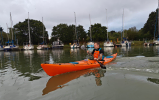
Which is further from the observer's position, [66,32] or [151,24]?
[66,32]

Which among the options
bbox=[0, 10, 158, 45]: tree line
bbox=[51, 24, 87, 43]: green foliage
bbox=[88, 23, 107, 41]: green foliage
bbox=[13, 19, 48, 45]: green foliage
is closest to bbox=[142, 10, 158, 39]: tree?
bbox=[0, 10, 158, 45]: tree line

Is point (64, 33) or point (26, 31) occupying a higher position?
point (26, 31)

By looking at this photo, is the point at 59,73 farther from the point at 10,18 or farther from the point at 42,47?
the point at 10,18

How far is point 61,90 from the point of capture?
3.65 m

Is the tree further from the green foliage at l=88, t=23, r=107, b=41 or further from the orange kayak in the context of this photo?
the orange kayak

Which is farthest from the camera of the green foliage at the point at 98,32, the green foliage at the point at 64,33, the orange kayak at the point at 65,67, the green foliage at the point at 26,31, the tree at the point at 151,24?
the green foliage at the point at 64,33

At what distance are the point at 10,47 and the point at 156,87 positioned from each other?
34.1m

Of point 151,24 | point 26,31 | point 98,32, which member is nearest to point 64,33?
point 98,32

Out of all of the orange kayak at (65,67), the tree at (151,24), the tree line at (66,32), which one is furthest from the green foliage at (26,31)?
the tree at (151,24)

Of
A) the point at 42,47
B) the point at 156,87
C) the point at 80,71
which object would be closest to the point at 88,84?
the point at 80,71

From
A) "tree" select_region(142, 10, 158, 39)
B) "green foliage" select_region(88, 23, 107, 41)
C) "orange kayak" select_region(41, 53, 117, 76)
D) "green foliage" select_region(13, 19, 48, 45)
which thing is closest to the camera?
"orange kayak" select_region(41, 53, 117, 76)

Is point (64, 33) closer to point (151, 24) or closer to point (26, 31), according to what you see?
point (26, 31)

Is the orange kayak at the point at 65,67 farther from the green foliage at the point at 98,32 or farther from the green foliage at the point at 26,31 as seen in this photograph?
the green foliage at the point at 26,31

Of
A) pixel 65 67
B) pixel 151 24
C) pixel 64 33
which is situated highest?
pixel 151 24
